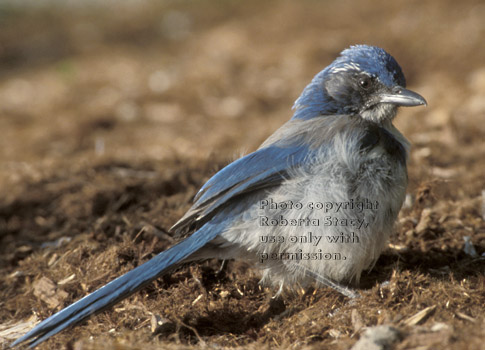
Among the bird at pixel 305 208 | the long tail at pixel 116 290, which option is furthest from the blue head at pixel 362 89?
the long tail at pixel 116 290

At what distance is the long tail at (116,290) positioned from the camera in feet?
A: 9.37

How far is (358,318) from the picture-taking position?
9.68 feet

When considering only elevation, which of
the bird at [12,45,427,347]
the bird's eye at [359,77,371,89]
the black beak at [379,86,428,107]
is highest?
the bird's eye at [359,77,371,89]

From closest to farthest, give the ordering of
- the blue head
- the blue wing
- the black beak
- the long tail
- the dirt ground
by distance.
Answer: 1. the long tail
2. the dirt ground
3. the blue wing
4. the black beak
5. the blue head

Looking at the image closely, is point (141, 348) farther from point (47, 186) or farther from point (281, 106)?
point (281, 106)

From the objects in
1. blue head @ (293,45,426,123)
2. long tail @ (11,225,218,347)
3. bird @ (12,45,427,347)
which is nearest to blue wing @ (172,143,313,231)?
bird @ (12,45,427,347)

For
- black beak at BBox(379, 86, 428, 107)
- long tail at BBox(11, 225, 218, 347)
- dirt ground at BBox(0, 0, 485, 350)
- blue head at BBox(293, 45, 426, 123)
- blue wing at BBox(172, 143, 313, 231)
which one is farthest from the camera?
blue head at BBox(293, 45, 426, 123)

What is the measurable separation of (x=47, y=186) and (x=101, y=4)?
980 cm

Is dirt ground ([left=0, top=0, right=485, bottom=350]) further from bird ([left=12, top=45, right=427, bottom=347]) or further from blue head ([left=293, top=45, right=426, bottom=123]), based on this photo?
blue head ([left=293, top=45, right=426, bottom=123])

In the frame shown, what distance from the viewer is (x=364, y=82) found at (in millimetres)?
3666

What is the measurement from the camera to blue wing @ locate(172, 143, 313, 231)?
10.8ft

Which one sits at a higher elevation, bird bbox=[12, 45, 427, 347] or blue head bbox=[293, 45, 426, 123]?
blue head bbox=[293, 45, 426, 123]

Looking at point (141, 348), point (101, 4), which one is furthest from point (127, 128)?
point (101, 4)

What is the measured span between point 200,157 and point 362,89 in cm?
222
